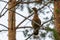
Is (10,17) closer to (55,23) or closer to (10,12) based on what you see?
(10,12)

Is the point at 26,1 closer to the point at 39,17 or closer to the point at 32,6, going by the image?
the point at 32,6

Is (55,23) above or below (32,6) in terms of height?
below

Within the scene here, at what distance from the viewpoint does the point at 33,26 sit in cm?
305

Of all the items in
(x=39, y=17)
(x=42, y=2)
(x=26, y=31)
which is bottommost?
(x=26, y=31)

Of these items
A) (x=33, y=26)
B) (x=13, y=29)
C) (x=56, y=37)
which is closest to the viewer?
(x=56, y=37)

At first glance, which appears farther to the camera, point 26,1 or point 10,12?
point 26,1

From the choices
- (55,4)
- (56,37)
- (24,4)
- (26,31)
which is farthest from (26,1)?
(56,37)

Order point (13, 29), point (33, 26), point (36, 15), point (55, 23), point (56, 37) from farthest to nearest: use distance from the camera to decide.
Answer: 1. point (36, 15)
2. point (33, 26)
3. point (13, 29)
4. point (55, 23)
5. point (56, 37)

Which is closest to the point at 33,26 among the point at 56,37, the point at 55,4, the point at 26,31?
the point at 26,31

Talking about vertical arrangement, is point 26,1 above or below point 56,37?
above

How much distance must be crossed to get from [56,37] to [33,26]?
2336mm

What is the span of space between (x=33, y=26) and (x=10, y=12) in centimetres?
45

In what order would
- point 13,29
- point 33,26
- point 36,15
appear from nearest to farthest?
point 13,29 < point 33,26 < point 36,15

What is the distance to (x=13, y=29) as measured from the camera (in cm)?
273
